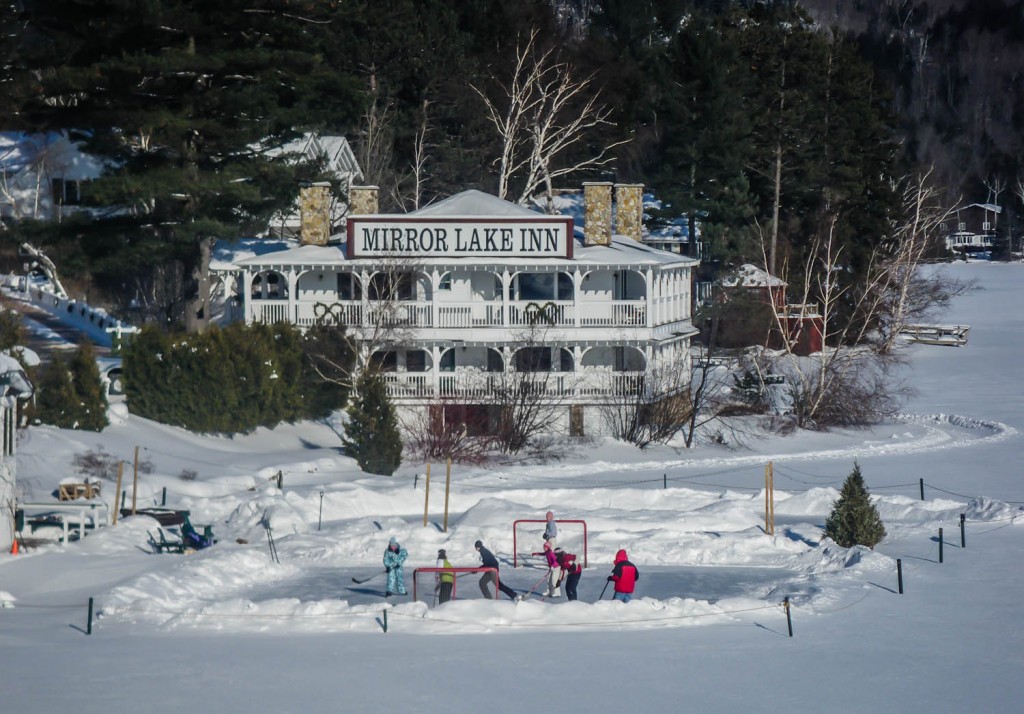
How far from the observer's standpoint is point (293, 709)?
18625mm

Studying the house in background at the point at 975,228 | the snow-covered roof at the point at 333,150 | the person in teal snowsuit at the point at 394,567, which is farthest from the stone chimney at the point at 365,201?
the house in background at the point at 975,228

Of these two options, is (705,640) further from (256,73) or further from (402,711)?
(256,73)

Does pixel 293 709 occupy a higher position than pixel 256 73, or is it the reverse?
pixel 256 73

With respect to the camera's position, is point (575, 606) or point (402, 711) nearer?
point (402, 711)

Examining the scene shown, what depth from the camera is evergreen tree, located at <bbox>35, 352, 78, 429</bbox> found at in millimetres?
34938

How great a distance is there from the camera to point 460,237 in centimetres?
4412

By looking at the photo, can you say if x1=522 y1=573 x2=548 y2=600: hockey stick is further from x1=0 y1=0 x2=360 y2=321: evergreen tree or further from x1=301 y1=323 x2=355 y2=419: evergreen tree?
x1=0 y1=0 x2=360 y2=321: evergreen tree

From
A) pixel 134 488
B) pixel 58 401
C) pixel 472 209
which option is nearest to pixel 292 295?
pixel 472 209

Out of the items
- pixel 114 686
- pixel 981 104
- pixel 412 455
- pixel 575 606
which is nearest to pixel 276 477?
pixel 412 455

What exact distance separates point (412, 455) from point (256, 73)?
14024 millimetres

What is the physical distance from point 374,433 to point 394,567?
12.6 meters

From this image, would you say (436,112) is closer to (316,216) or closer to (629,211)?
(629,211)

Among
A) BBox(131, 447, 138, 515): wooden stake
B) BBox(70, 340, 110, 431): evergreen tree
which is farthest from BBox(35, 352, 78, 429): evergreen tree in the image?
BBox(131, 447, 138, 515): wooden stake

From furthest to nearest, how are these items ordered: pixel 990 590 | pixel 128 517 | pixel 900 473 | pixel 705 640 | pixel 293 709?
pixel 900 473
pixel 128 517
pixel 990 590
pixel 705 640
pixel 293 709
